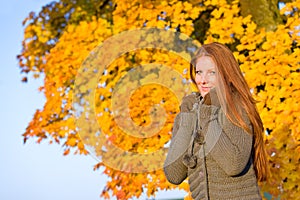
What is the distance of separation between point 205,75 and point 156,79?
4.03m

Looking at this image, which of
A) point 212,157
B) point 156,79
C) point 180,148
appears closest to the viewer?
point 212,157

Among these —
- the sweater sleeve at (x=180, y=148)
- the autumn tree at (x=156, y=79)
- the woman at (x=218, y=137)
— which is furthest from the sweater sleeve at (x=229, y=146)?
the autumn tree at (x=156, y=79)

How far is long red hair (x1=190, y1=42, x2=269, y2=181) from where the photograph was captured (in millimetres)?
2729

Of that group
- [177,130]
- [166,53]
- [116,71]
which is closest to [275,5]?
[166,53]

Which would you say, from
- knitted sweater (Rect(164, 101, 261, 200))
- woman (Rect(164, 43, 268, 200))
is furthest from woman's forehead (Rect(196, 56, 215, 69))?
knitted sweater (Rect(164, 101, 261, 200))

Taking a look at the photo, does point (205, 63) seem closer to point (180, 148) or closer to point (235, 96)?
point (235, 96)

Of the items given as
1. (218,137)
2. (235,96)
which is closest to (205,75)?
(235,96)

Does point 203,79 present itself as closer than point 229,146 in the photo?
No

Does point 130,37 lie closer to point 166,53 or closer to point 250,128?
point 166,53

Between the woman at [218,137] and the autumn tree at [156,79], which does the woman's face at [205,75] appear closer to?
the woman at [218,137]

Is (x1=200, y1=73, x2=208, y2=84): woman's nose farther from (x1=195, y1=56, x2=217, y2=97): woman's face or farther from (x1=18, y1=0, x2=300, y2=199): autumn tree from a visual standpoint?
(x1=18, y1=0, x2=300, y2=199): autumn tree

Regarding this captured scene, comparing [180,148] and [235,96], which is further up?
[235,96]

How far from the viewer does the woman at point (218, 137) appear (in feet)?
8.59

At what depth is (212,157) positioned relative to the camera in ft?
8.82
